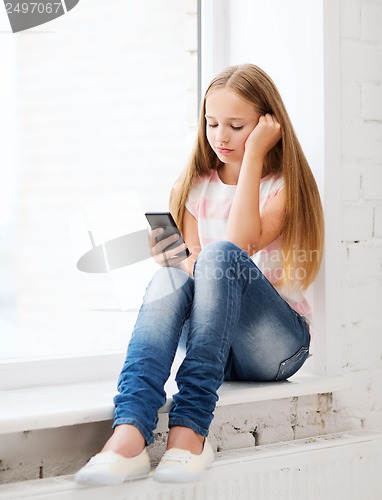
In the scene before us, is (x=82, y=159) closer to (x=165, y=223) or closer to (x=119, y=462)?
(x=165, y=223)

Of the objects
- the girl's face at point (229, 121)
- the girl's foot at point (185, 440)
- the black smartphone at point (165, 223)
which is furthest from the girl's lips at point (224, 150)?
the girl's foot at point (185, 440)

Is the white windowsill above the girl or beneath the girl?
beneath

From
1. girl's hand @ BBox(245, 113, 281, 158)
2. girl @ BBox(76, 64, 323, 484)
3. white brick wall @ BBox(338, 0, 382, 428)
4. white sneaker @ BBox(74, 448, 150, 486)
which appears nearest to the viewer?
white sneaker @ BBox(74, 448, 150, 486)

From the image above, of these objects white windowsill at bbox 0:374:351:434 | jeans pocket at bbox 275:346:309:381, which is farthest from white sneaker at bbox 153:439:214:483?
jeans pocket at bbox 275:346:309:381

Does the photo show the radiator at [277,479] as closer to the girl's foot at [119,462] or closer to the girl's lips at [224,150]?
the girl's foot at [119,462]

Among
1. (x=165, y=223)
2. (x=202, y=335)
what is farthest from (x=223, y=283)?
(x=165, y=223)

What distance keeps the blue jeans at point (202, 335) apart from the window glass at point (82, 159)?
377 millimetres

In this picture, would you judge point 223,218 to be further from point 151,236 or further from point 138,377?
point 138,377

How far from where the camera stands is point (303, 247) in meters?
1.53

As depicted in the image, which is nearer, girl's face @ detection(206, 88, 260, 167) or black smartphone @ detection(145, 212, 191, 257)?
black smartphone @ detection(145, 212, 191, 257)

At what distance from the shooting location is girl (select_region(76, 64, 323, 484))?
1.18 m

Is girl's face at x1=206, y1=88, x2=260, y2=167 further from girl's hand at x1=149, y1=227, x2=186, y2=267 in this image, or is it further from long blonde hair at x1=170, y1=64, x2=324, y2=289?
girl's hand at x1=149, y1=227, x2=186, y2=267

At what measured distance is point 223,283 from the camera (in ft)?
4.21

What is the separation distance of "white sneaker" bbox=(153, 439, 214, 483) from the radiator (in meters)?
0.06
